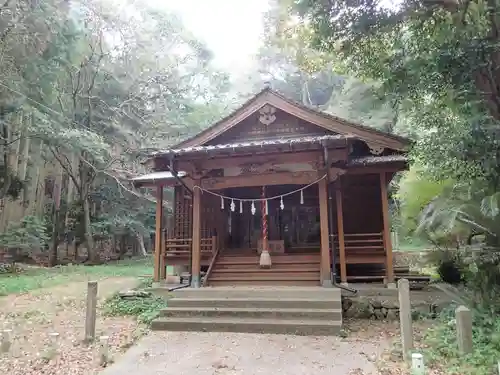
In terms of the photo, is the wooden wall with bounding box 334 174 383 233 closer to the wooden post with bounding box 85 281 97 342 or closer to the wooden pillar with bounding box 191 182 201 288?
the wooden pillar with bounding box 191 182 201 288

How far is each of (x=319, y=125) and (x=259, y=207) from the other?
3684mm

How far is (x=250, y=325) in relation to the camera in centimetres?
692

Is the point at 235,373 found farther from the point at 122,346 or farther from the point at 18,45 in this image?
the point at 18,45

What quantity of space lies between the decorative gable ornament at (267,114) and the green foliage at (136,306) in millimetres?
5422

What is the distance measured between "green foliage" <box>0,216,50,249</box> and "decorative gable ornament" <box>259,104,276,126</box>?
38.2 feet

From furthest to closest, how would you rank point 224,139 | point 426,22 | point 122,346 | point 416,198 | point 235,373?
point 224,139
point 416,198
point 426,22
point 122,346
point 235,373

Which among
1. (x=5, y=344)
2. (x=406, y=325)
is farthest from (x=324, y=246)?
(x=5, y=344)

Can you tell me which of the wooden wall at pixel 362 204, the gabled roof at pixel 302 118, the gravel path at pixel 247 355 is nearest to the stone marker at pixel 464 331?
the gravel path at pixel 247 355

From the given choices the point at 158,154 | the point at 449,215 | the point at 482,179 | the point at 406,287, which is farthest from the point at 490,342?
the point at 158,154

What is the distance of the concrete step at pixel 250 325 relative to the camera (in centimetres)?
666

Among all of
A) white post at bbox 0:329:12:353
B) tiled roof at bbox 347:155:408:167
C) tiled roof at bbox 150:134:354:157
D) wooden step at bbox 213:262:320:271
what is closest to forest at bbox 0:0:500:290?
tiled roof at bbox 347:155:408:167

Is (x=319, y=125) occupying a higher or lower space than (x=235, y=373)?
higher

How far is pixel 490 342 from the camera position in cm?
511

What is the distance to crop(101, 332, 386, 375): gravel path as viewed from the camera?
5.17 meters
